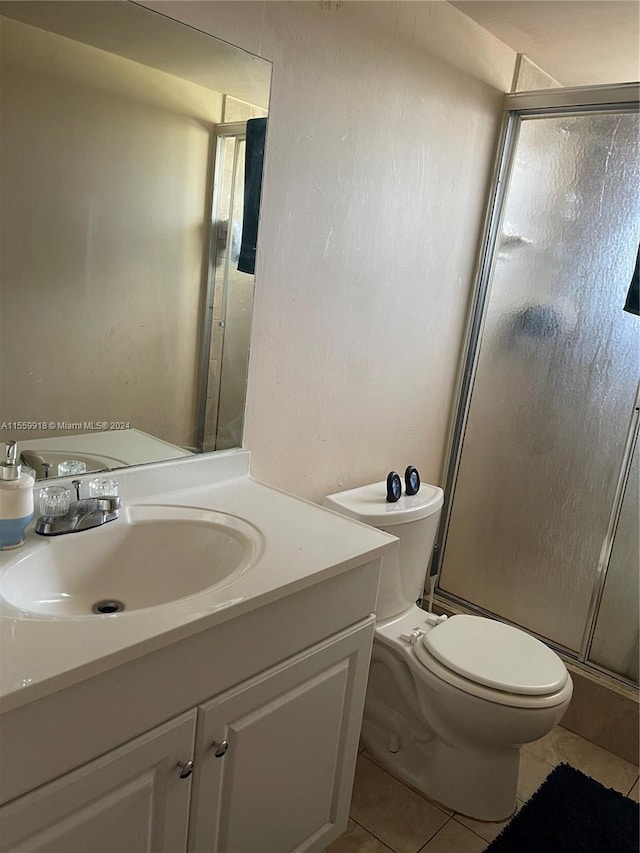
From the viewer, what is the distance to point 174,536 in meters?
1.35

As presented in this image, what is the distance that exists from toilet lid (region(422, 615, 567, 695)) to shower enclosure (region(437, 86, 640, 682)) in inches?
23.3

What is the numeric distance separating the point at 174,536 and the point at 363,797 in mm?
1007

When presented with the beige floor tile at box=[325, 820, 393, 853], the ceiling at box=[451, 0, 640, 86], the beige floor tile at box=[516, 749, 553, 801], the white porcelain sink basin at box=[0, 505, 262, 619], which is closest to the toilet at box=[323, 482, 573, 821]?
the beige floor tile at box=[516, 749, 553, 801]

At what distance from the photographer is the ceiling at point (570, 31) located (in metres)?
1.85

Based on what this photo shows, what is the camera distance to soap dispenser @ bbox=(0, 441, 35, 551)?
1108 mm

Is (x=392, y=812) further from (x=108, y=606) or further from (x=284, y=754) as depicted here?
(x=108, y=606)

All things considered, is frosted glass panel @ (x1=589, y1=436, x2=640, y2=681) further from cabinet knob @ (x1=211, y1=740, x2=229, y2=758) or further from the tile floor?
cabinet knob @ (x1=211, y1=740, x2=229, y2=758)

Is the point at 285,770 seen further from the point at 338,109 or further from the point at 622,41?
the point at 622,41

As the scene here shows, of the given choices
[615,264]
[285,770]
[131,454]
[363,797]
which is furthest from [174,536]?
[615,264]

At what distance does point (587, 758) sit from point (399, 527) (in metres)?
1.02

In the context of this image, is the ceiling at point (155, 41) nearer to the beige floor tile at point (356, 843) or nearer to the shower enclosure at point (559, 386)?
the shower enclosure at point (559, 386)

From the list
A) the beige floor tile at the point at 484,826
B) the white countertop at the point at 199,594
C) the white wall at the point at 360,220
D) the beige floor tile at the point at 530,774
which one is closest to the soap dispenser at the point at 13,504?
the white countertop at the point at 199,594

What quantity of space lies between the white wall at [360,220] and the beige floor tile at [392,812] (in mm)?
833

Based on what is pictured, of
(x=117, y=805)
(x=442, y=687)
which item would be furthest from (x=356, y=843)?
(x=117, y=805)
